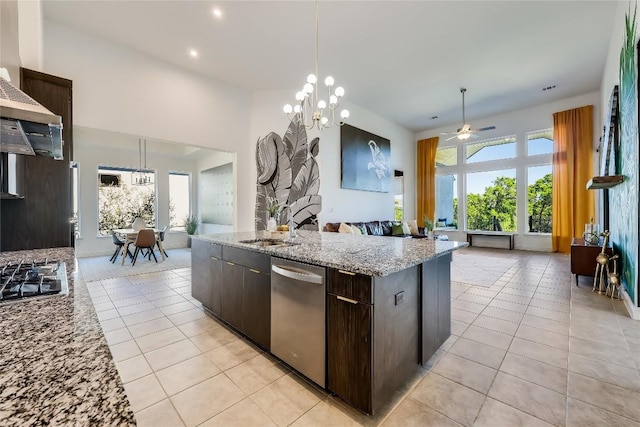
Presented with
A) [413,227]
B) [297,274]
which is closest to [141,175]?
[297,274]

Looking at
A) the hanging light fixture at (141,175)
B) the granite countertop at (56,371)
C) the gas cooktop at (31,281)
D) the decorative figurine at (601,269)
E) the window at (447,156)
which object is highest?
the window at (447,156)

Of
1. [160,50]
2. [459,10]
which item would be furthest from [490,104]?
[160,50]

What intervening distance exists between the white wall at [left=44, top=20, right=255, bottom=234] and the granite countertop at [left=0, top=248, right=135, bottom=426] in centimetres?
430

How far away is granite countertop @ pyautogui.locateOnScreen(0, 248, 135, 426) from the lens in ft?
1.51

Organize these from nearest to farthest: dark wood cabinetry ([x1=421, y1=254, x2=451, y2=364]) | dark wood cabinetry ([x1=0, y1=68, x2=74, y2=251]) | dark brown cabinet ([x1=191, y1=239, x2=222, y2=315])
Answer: dark wood cabinetry ([x1=421, y1=254, x2=451, y2=364])
dark wood cabinetry ([x1=0, y1=68, x2=74, y2=251])
dark brown cabinet ([x1=191, y1=239, x2=222, y2=315])

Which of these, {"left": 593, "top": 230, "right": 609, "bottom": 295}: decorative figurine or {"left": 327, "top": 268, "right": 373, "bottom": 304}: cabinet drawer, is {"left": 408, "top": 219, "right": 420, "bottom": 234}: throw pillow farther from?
{"left": 327, "top": 268, "right": 373, "bottom": 304}: cabinet drawer

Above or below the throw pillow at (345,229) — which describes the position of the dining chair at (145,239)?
below

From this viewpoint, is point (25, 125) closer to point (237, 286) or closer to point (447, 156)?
point (237, 286)

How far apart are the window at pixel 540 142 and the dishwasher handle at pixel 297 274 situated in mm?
8048

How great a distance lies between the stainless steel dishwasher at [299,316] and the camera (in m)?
1.70

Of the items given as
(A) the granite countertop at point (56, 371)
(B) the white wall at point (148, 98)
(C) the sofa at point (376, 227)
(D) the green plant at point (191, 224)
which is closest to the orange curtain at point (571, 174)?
(C) the sofa at point (376, 227)

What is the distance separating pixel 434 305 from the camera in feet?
6.84

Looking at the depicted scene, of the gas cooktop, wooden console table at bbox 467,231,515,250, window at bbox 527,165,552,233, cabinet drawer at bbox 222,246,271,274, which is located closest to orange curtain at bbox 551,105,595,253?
window at bbox 527,165,552,233

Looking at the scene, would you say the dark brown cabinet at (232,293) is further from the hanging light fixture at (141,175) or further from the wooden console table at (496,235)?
the wooden console table at (496,235)
